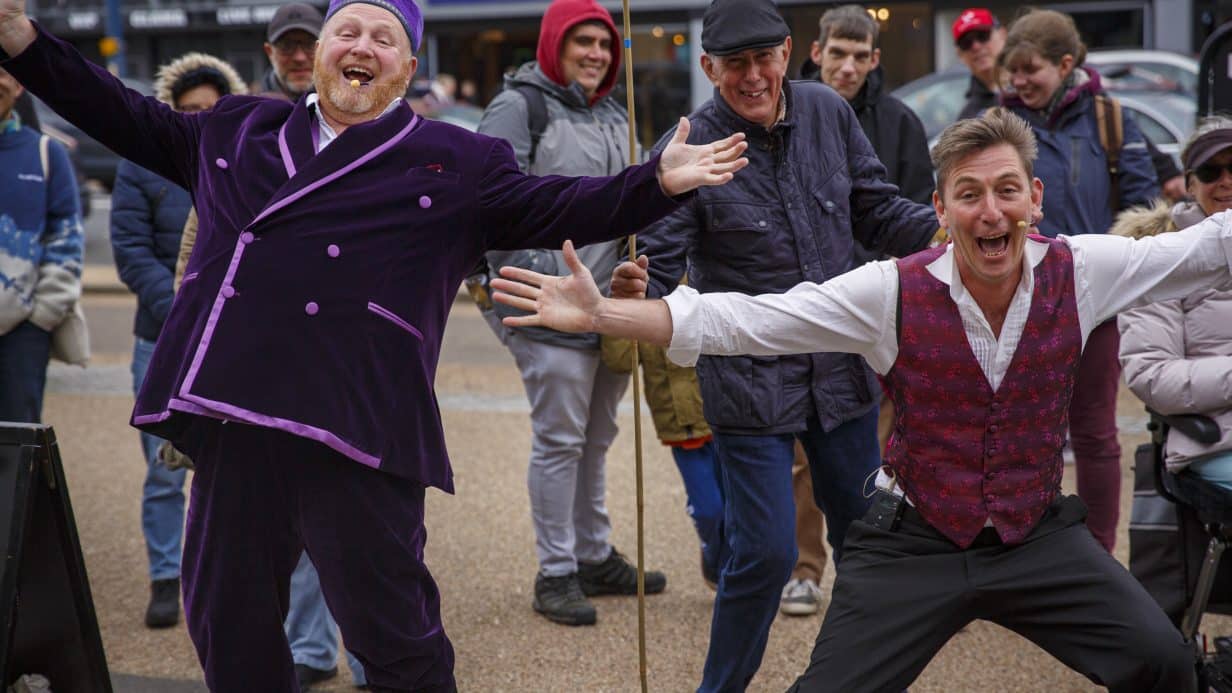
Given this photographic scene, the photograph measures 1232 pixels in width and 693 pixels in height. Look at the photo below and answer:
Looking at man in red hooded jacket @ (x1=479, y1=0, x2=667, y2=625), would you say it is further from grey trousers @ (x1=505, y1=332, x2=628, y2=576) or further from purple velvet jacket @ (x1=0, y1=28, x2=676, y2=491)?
purple velvet jacket @ (x1=0, y1=28, x2=676, y2=491)

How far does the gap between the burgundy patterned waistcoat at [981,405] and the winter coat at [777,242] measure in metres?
0.68

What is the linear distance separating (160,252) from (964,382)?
335cm

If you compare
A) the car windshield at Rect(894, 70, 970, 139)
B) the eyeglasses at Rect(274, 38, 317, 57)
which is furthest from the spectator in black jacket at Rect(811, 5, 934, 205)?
the car windshield at Rect(894, 70, 970, 139)

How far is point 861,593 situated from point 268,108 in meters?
1.81

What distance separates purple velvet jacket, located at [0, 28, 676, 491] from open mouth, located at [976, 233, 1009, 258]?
0.77 metres

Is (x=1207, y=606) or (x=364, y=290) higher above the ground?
(x=364, y=290)

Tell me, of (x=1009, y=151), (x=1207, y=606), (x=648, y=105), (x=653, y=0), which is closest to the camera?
(x=1009, y=151)

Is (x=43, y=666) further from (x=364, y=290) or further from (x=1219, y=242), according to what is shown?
(x=1219, y=242)

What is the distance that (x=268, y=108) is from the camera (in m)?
3.41

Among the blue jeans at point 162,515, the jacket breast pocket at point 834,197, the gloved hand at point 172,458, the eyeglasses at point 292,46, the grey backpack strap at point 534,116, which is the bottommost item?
the blue jeans at point 162,515

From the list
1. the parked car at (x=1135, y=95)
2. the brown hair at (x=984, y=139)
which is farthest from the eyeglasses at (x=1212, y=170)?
the parked car at (x=1135, y=95)

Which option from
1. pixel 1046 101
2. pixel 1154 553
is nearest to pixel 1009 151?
pixel 1154 553

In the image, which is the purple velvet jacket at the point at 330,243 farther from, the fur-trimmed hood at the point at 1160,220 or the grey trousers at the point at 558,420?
the fur-trimmed hood at the point at 1160,220

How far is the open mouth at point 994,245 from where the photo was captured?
3.30m
